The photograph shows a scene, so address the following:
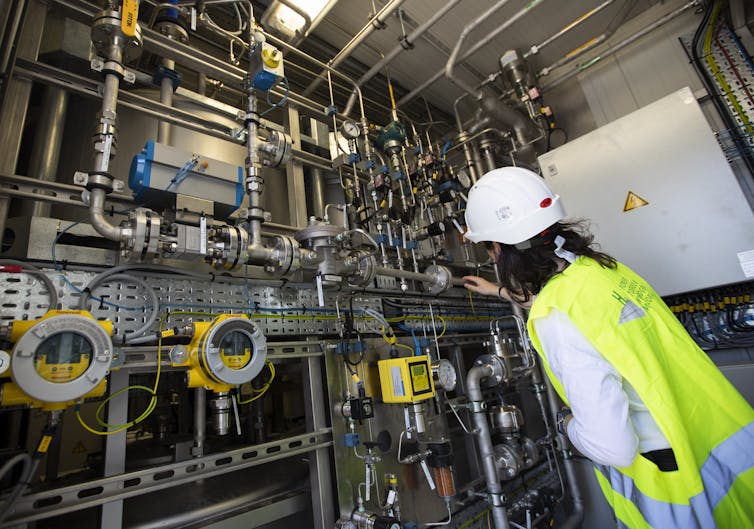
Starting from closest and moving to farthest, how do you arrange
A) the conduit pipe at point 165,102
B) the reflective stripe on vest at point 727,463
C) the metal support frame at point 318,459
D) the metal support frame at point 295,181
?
1. the reflective stripe on vest at point 727,463
2. the metal support frame at point 318,459
3. the conduit pipe at point 165,102
4. the metal support frame at point 295,181

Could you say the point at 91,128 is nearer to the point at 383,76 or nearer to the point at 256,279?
the point at 256,279

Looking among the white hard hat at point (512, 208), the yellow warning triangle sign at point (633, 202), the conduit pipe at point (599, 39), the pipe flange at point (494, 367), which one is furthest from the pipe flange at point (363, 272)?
the conduit pipe at point (599, 39)

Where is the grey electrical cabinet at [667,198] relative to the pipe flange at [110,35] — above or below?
below

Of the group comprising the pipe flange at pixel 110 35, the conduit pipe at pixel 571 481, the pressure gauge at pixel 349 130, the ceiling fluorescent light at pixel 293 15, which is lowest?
the conduit pipe at pixel 571 481

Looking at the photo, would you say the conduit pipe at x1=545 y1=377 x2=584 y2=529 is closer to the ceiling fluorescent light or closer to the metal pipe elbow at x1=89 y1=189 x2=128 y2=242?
the metal pipe elbow at x1=89 y1=189 x2=128 y2=242

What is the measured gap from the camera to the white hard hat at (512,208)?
102 cm

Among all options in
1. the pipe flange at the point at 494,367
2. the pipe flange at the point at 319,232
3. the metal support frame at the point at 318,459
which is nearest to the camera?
the metal support frame at the point at 318,459

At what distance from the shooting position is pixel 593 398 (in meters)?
0.71

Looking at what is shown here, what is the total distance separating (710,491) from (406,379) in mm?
806

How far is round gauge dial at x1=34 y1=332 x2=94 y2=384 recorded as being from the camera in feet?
2.25

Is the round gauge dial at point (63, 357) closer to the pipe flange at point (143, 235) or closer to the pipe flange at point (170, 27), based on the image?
the pipe flange at point (143, 235)

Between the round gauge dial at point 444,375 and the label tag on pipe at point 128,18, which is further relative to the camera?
the round gauge dial at point 444,375

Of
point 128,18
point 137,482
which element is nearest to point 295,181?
point 128,18

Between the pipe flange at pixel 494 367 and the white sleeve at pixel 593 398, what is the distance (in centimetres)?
91
